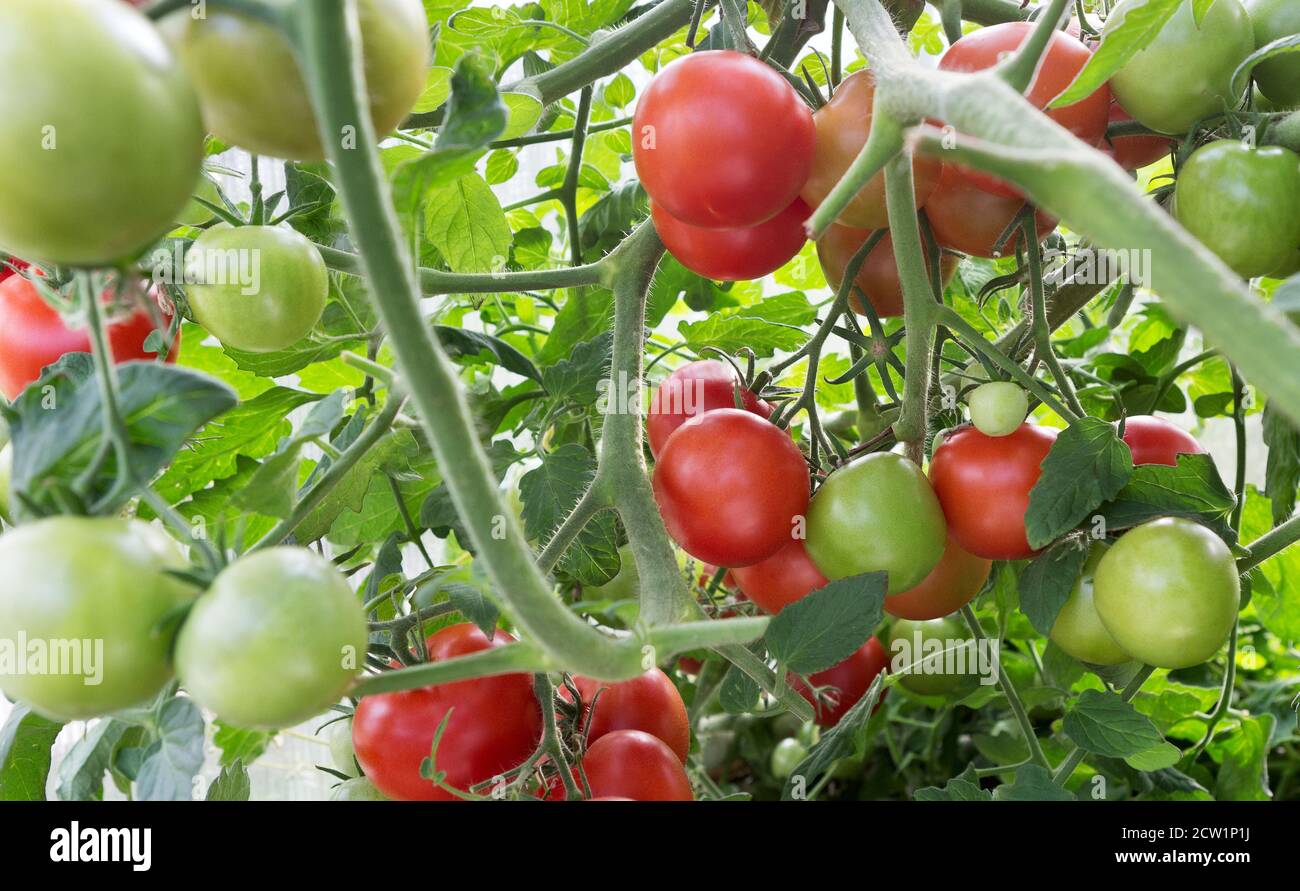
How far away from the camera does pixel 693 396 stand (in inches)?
21.9

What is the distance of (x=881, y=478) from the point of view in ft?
1.47

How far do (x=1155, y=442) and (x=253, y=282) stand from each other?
431 mm

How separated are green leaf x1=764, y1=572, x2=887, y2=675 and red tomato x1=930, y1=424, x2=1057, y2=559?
0.25 feet

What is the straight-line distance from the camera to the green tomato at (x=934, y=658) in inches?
26.4

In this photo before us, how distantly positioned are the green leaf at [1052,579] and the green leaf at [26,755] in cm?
45

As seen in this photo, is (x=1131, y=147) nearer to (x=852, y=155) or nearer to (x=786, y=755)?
(x=852, y=155)

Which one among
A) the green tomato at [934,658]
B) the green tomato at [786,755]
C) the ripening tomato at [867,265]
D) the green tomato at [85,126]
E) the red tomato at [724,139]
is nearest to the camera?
the green tomato at [85,126]

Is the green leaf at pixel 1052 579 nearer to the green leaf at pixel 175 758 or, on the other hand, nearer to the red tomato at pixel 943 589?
the red tomato at pixel 943 589

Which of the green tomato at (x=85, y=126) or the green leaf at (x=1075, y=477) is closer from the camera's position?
the green tomato at (x=85, y=126)

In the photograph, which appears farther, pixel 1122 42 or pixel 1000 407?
pixel 1000 407

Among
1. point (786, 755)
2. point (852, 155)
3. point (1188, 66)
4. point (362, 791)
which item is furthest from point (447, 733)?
point (786, 755)

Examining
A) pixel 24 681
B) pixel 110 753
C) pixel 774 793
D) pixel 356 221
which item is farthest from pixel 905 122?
pixel 774 793

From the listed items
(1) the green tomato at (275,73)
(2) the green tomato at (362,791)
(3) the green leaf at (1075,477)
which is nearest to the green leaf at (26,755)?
(2) the green tomato at (362,791)
